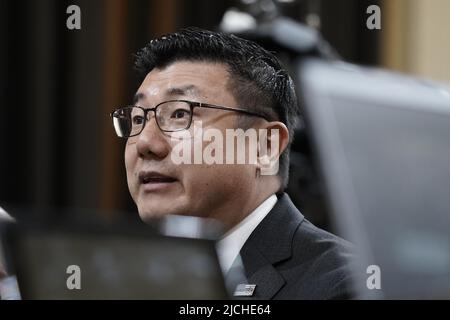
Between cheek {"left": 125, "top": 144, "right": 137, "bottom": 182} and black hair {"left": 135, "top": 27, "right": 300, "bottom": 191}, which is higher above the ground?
black hair {"left": 135, "top": 27, "right": 300, "bottom": 191}

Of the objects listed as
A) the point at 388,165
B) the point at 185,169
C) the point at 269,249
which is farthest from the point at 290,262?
the point at 388,165

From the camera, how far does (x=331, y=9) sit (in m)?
2.00

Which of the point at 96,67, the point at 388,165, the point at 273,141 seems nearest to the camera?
the point at 273,141

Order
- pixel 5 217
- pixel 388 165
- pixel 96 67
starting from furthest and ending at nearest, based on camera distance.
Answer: pixel 96 67
pixel 388 165
pixel 5 217

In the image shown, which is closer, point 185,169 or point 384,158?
point 185,169

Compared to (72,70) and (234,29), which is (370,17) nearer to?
(234,29)

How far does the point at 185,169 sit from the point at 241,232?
0.26 feet

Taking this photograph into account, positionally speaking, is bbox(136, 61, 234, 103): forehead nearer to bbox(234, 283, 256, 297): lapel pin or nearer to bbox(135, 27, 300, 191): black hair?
bbox(135, 27, 300, 191): black hair

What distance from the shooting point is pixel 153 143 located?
941 mm

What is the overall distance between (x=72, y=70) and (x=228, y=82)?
1520mm

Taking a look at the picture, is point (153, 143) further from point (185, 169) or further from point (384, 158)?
point (384, 158)

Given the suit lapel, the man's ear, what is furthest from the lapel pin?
the man's ear

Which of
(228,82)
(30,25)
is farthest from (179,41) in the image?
(30,25)

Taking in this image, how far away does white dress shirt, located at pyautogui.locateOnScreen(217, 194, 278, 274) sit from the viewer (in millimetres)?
943
